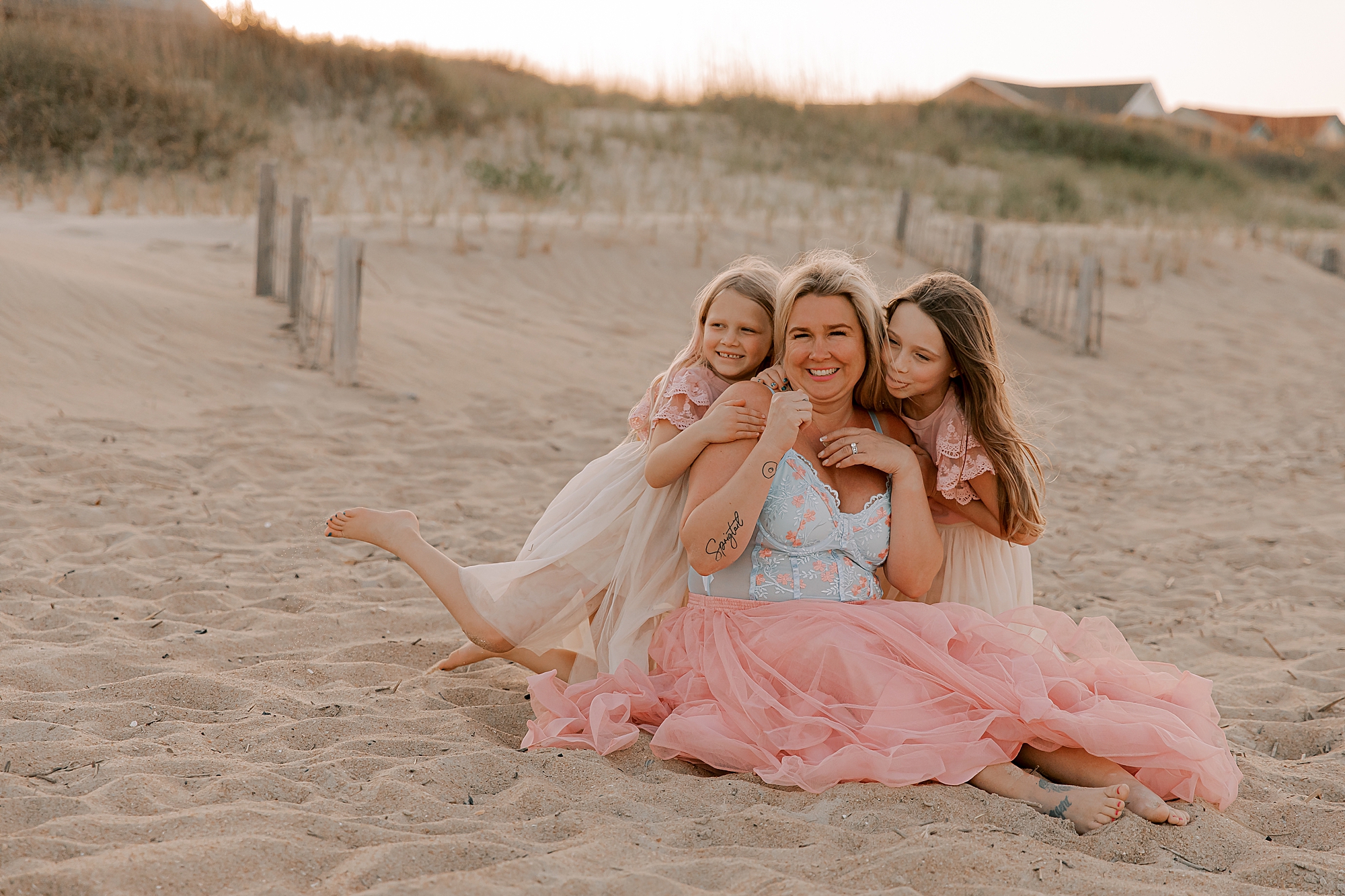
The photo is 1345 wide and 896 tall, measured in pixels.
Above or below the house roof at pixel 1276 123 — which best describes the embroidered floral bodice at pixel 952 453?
below

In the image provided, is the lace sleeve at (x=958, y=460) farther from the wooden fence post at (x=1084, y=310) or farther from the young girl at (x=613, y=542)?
the wooden fence post at (x=1084, y=310)

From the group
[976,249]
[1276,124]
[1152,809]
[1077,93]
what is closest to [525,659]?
[1152,809]

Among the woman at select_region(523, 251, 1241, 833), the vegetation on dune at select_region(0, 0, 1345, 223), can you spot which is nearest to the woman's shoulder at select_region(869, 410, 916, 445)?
the woman at select_region(523, 251, 1241, 833)

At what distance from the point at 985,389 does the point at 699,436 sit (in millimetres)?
925

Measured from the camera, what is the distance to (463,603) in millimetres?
3521

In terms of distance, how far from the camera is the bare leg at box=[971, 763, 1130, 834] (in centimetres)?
264

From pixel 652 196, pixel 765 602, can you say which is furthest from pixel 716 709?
pixel 652 196

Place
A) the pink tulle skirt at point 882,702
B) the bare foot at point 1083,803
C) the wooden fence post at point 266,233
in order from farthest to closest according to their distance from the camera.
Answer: the wooden fence post at point 266,233
the pink tulle skirt at point 882,702
the bare foot at point 1083,803

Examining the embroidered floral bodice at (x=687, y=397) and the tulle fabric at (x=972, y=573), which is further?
the tulle fabric at (x=972, y=573)

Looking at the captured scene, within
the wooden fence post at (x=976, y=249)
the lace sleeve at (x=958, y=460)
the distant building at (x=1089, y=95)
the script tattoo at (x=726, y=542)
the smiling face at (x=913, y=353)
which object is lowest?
the script tattoo at (x=726, y=542)

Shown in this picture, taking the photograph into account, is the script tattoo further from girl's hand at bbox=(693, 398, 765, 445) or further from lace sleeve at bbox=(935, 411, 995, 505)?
lace sleeve at bbox=(935, 411, 995, 505)

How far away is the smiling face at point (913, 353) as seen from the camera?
3260 millimetres

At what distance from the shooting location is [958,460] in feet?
10.7

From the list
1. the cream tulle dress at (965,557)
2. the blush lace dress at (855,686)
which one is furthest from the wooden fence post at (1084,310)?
the blush lace dress at (855,686)
